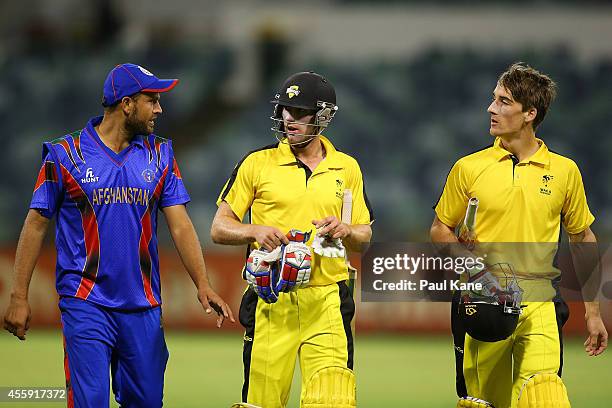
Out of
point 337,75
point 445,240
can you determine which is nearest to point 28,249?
point 445,240

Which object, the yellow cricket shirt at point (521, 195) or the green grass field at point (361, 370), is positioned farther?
the green grass field at point (361, 370)

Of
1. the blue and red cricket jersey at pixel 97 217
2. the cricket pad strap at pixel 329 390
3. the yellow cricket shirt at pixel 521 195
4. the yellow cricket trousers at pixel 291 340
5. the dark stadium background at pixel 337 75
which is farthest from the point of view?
the dark stadium background at pixel 337 75

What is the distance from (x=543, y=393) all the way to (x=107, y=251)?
239 cm

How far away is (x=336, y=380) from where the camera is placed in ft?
18.5

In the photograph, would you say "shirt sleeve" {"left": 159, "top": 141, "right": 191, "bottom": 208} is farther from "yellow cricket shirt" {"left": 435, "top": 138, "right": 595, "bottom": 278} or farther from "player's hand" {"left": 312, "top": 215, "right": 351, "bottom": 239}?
"yellow cricket shirt" {"left": 435, "top": 138, "right": 595, "bottom": 278}

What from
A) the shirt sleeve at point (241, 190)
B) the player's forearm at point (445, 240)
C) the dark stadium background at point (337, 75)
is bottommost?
the player's forearm at point (445, 240)

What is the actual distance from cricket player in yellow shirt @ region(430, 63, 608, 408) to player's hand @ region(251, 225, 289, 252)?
3.83 feet

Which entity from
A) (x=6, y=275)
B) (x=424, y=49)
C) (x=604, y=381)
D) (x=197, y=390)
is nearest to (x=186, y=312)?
(x=6, y=275)

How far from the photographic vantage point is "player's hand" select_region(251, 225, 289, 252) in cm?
554

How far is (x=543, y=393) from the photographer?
224 inches

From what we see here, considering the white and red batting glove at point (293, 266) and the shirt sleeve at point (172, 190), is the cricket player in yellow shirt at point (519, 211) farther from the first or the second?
the shirt sleeve at point (172, 190)

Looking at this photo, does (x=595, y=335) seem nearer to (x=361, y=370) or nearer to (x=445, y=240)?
(x=445, y=240)

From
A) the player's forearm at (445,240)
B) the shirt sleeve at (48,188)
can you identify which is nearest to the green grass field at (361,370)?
the player's forearm at (445,240)

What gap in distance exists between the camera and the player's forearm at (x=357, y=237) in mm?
5762
